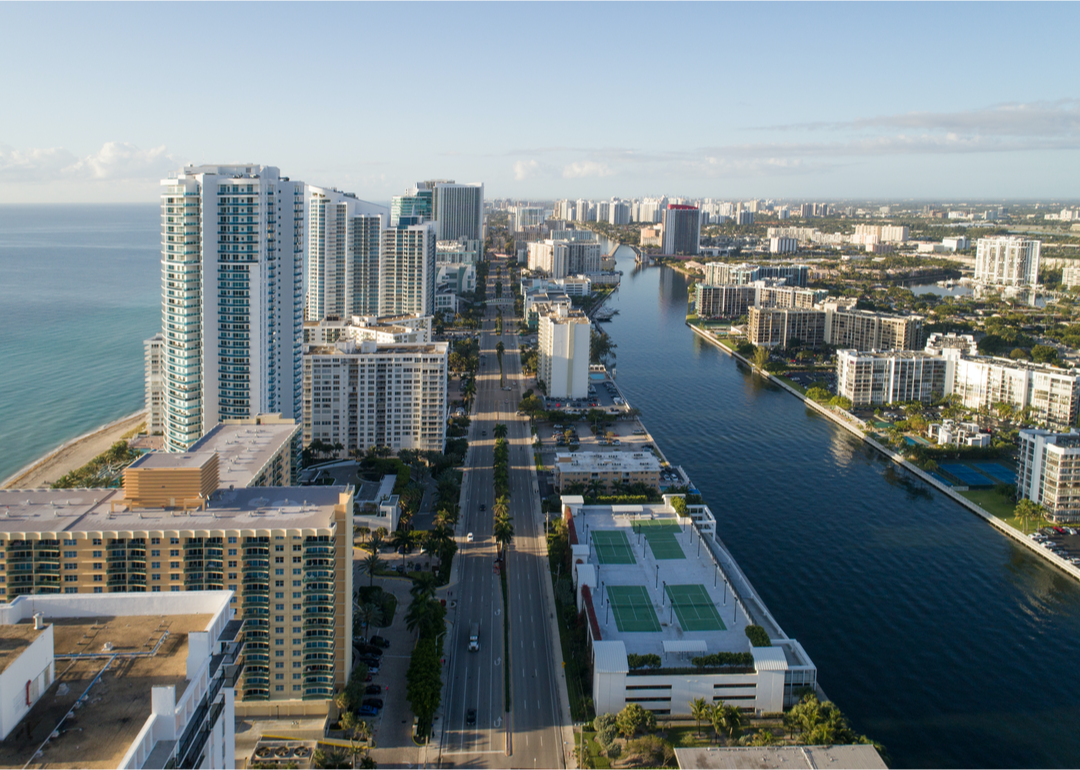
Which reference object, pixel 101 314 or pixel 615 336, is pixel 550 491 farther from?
pixel 101 314

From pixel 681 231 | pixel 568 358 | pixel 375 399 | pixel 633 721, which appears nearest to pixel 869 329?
pixel 568 358

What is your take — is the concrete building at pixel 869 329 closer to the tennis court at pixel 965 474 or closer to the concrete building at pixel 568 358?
the tennis court at pixel 965 474

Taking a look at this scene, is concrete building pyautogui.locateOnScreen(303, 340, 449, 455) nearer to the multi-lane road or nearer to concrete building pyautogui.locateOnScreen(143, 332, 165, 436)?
the multi-lane road

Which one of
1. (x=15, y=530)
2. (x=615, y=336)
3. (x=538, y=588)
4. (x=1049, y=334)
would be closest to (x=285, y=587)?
(x=15, y=530)

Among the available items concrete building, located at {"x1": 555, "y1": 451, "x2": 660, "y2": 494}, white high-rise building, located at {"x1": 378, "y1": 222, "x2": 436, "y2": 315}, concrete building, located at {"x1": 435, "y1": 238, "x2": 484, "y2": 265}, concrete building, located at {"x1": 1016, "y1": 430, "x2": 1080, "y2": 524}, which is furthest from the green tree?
concrete building, located at {"x1": 435, "y1": 238, "x2": 484, "y2": 265}

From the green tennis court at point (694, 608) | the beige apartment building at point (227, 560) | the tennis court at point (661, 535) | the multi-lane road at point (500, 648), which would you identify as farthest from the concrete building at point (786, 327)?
the beige apartment building at point (227, 560)

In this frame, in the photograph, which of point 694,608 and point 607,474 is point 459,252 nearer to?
point 607,474
